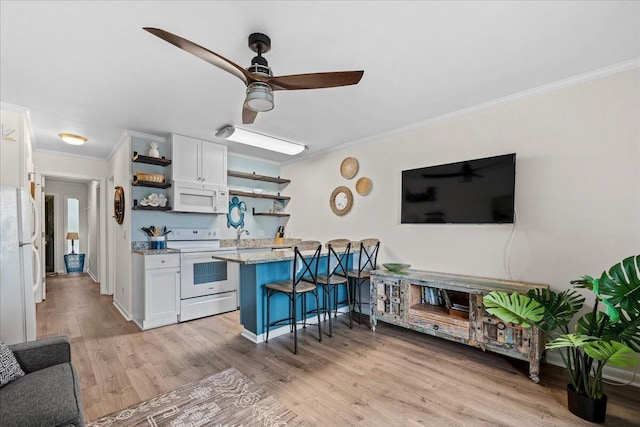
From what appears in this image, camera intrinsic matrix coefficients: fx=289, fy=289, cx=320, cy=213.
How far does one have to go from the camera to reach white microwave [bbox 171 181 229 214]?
395cm

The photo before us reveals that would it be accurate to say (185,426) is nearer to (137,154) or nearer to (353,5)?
(353,5)

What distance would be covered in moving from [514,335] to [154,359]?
3207 mm

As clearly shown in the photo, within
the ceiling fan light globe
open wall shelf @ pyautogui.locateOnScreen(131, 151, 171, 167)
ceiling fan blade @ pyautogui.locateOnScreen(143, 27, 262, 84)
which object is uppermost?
ceiling fan blade @ pyautogui.locateOnScreen(143, 27, 262, 84)

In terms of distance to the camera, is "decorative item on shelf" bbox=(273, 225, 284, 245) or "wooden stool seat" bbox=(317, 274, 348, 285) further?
"decorative item on shelf" bbox=(273, 225, 284, 245)

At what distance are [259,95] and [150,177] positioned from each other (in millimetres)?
2705

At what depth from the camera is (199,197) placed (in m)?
4.19

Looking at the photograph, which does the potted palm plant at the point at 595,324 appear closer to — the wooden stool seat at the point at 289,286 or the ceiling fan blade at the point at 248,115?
the wooden stool seat at the point at 289,286

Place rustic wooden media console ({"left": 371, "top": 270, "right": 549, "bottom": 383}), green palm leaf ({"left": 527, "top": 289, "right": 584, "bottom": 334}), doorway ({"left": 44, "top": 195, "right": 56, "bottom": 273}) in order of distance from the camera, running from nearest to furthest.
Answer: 1. green palm leaf ({"left": 527, "top": 289, "right": 584, "bottom": 334})
2. rustic wooden media console ({"left": 371, "top": 270, "right": 549, "bottom": 383})
3. doorway ({"left": 44, "top": 195, "right": 56, "bottom": 273})

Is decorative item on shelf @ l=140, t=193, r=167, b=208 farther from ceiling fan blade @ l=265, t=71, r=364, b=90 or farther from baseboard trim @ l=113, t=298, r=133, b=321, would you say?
ceiling fan blade @ l=265, t=71, r=364, b=90

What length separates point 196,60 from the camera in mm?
2201

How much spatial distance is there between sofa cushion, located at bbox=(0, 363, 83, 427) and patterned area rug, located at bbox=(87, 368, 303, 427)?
0.60 metres

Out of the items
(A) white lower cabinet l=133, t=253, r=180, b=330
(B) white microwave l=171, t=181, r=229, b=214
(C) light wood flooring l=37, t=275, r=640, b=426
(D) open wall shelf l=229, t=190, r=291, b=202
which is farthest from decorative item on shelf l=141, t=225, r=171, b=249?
(D) open wall shelf l=229, t=190, r=291, b=202

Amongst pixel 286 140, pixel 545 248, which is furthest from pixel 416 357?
pixel 286 140

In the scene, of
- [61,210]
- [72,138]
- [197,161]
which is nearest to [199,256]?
[197,161]
